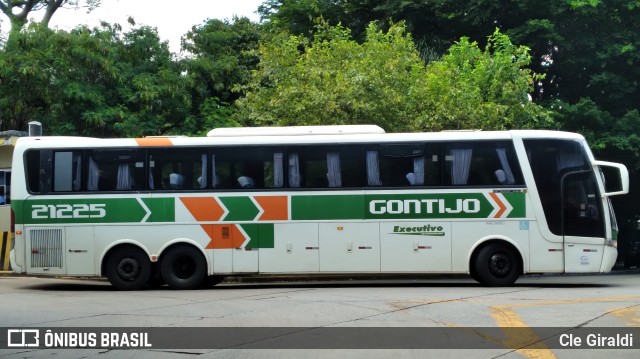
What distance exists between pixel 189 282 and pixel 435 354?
366 inches

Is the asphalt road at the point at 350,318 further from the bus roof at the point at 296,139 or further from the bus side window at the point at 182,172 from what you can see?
the bus roof at the point at 296,139

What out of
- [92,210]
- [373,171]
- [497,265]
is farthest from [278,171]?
[497,265]

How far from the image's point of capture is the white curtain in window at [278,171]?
57.2ft

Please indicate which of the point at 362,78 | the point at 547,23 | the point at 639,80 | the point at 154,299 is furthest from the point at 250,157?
the point at 639,80

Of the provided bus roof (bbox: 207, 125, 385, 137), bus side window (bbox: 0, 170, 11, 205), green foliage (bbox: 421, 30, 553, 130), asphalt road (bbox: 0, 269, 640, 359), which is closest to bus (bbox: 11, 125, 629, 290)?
bus roof (bbox: 207, 125, 385, 137)

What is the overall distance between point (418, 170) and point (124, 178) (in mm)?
6125

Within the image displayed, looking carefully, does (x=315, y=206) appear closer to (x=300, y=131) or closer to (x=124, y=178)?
(x=300, y=131)

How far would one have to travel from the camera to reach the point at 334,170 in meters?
17.4

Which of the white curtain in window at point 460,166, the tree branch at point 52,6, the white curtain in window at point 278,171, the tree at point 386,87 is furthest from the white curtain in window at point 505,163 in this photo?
the tree branch at point 52,6

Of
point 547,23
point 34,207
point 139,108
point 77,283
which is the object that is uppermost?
point 547,23

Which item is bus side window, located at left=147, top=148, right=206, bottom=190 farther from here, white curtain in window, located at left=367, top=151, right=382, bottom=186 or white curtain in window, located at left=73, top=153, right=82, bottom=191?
white curtain in window, located at left=367, top=151, right=382, bottom=186

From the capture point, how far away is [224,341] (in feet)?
32.0

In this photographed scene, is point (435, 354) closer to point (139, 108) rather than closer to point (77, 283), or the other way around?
point (77, 283)

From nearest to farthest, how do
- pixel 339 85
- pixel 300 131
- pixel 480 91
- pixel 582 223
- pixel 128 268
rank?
1. pixel 582 223
2. pixel 128 268
3. pixel 300 131
4. pixel 339 85
5. pixel 480 91
